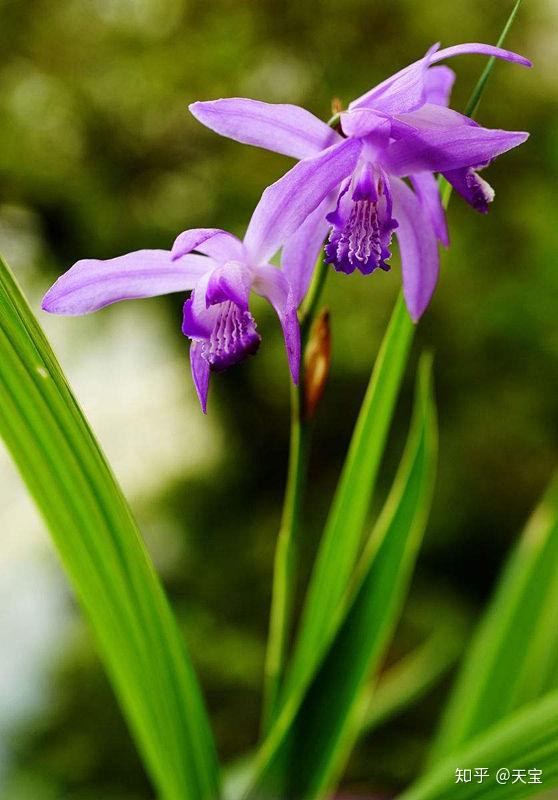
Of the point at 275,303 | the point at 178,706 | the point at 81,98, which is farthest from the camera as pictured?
the point at 81,98

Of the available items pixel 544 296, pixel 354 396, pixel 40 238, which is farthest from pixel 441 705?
pixel 40 238

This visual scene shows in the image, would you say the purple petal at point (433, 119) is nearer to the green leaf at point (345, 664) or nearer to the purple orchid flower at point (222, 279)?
the purple orchid flower at point (222, 279)

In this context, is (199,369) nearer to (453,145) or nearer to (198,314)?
(198,314)

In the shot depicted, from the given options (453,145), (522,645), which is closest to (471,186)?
(453,145)

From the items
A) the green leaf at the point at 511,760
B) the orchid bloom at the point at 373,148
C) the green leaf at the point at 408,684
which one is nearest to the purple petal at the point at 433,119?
the orchid bloom at the point at 373,148

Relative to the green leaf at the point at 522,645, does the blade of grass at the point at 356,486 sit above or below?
above

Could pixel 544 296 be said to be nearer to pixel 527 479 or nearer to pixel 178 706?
pixel 527 479
